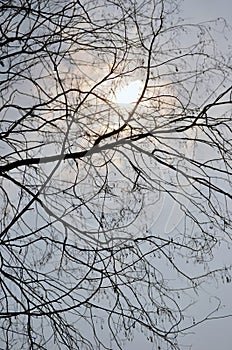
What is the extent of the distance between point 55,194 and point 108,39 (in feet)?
1.64

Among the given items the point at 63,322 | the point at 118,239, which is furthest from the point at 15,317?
the point at 118,239

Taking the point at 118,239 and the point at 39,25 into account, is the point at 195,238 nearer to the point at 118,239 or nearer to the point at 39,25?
the point at 118,239

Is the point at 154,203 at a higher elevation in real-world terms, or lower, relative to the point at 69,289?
higher

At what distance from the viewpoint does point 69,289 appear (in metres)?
2.26

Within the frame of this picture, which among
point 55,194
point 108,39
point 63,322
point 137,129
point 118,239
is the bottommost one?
point 63,322

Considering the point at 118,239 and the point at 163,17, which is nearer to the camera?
the point at 118,239

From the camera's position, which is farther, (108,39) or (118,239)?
(108,39)

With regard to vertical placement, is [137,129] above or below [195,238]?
above

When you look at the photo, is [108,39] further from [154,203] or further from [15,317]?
[15,317]

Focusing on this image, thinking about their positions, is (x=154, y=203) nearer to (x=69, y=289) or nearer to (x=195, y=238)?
(x=195, y=238)

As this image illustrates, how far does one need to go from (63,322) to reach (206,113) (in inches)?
28.9

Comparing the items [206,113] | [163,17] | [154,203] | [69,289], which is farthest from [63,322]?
[163,17]

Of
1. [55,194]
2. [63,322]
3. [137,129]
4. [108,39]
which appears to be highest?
[108,39]

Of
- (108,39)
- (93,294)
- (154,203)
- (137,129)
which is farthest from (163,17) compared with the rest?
(93,294)
